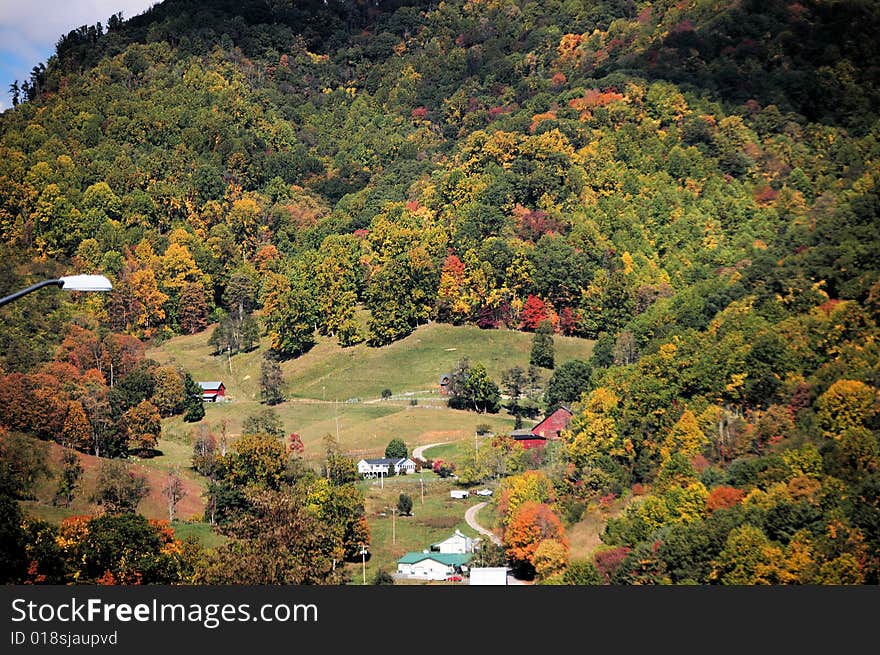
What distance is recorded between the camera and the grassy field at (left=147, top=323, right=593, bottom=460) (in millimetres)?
106500

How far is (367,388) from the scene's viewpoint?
119 m

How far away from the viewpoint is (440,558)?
76.8 meters

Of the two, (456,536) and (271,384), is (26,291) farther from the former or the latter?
(271,384)

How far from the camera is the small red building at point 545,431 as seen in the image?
10138 cm

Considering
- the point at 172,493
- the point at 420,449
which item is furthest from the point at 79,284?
the point at 420,449

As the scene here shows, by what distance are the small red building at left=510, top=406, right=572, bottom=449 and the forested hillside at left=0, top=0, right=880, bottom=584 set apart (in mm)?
3823

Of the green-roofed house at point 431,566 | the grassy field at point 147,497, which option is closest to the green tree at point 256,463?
the grassy field at point 147,497

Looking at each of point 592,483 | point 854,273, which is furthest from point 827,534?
point 854,273

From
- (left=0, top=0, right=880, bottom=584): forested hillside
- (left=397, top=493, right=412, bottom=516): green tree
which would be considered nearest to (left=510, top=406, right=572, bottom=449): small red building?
A: (left=0, top=0, right=880, bottom=584): forested hillside

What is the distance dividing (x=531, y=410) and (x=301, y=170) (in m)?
94.1

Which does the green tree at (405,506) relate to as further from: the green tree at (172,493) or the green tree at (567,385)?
the green tree at (567,385)

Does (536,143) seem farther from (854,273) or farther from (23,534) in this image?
(23,534)

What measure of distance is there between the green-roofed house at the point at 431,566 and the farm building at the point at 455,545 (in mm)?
2003

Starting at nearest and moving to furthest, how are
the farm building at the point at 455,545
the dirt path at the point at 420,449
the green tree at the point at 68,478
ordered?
1. the farm building at the point at 455,545
2. the green tree at the point at 68,478
3. the dirt path at the point at 420,449
